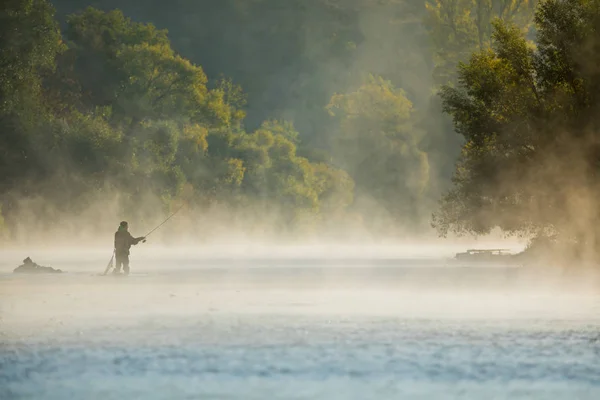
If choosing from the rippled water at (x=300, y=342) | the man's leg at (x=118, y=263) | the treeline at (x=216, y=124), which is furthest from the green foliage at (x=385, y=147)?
the rippled water at (x=300, y=342)

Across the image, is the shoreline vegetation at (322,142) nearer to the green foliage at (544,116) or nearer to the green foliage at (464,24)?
the green foliage at (544,116)

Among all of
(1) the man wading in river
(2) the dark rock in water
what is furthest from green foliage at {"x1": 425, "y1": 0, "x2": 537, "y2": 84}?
(1) the man wading in river

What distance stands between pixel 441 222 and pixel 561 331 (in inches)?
1506

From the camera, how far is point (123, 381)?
14.8m

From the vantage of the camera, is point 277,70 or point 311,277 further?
point 277,70

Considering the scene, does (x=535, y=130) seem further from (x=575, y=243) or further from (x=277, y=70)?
(x=277, y=70)

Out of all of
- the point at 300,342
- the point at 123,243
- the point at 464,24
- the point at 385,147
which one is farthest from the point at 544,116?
the point at 385,147

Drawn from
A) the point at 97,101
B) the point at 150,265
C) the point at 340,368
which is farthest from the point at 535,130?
the point at 97,101

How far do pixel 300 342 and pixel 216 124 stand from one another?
83.4 metres

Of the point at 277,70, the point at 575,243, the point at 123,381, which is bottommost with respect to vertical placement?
the point at 123,381

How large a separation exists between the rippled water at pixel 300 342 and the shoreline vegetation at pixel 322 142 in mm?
8741

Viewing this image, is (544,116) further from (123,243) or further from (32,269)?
(32,269)

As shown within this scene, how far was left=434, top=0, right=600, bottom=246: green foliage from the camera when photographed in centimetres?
3866

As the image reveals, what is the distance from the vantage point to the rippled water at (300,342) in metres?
14.3
